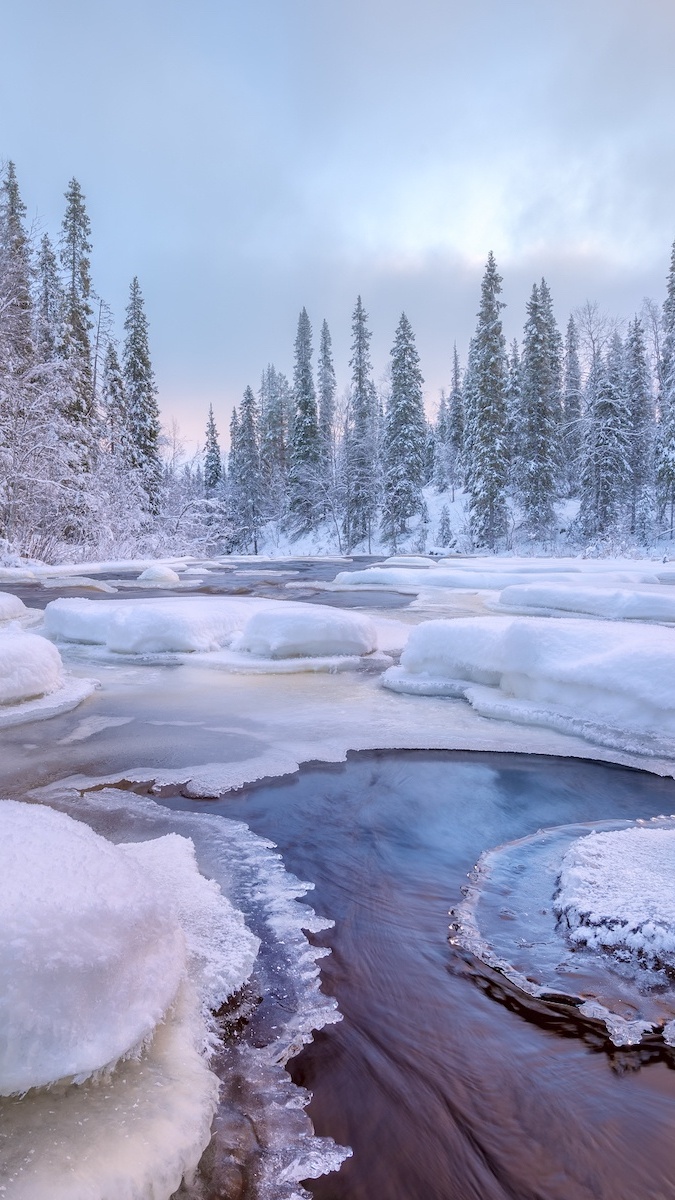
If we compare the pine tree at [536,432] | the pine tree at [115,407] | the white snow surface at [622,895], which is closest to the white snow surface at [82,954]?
the white snow surface at [622,895]

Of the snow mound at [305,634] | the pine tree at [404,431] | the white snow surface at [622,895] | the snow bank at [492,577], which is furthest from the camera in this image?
the pine tree at [404,431]

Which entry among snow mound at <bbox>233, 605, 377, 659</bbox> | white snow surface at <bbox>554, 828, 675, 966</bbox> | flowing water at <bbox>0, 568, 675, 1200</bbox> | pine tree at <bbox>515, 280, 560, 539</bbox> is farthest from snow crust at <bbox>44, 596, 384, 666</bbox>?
pine tree at <bbox>515, 280, 560, 539</bbox>

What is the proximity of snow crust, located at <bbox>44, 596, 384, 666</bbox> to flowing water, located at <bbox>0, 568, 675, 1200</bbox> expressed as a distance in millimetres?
2571

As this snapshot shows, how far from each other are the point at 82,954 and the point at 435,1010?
1049 millimetres

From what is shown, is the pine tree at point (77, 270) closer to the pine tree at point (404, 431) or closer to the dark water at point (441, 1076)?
the pine tree at point (404, 431)

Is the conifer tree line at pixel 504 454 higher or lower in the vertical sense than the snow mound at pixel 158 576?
higher

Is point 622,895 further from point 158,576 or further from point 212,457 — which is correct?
point 212,457

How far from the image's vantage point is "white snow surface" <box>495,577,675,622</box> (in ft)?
28.5

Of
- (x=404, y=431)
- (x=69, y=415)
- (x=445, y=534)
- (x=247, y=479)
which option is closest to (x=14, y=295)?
(x=69, y=415)

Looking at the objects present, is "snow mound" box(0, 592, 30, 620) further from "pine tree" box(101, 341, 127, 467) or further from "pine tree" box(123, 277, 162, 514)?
"pine tree" box(123, 277, 162, 514)

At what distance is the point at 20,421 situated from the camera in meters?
17.7

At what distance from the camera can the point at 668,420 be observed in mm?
27797

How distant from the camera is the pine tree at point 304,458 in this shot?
134ft

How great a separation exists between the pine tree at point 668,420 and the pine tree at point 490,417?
6637 millimetres
